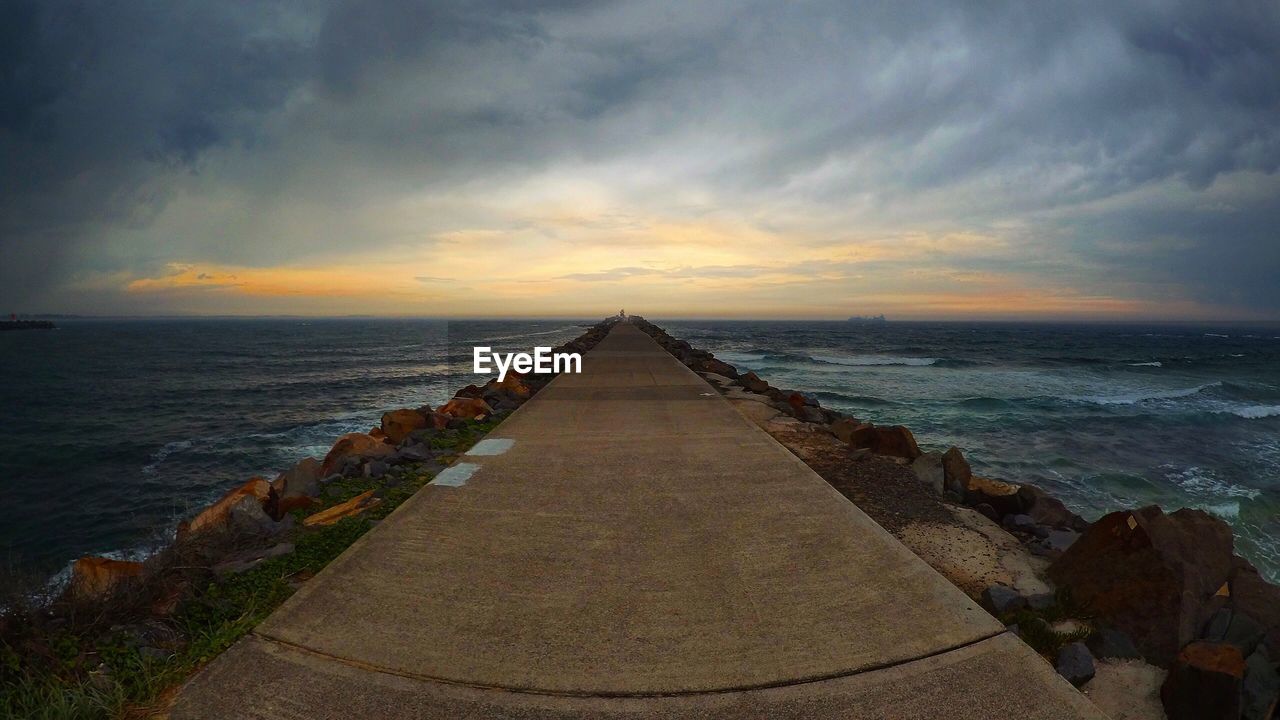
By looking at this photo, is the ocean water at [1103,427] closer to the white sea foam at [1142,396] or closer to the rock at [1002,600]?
the white sea foam at [1142,396]

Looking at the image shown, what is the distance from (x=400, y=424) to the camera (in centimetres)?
1026

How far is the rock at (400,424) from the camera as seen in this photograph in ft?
33.3

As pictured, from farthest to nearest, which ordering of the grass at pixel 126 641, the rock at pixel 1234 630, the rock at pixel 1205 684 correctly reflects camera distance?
the rock at pixel 1234 630 < the rock at pixel 1205 684 < the grass at pixel 126 641

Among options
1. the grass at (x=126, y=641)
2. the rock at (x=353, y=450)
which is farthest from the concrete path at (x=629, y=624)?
the rock at (x=353, y=450)

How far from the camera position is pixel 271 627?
10.2 ft

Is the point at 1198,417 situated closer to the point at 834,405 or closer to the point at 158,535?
the point at 834,405

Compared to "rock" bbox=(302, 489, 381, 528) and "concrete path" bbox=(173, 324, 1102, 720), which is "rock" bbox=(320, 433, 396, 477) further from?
"concrete path" bbox=(173, 324, 1102, 720)

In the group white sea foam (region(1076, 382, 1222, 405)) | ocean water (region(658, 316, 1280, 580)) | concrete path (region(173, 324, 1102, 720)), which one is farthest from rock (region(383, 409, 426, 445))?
white sea foam (region(1076, 382, 1222, 405))

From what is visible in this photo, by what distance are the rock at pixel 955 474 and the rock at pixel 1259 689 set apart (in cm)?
332

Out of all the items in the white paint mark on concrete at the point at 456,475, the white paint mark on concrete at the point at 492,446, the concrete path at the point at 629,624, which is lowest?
the concrete path at the point at 629,624

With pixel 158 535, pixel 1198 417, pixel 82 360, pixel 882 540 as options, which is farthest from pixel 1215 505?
pixel 82 360

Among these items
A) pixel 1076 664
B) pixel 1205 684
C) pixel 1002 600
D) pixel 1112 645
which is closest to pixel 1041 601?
pixel 1002 600

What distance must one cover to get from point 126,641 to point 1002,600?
5.07 meters

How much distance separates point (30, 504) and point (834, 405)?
2206 cm
